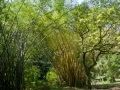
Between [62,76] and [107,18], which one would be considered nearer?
[107,18]

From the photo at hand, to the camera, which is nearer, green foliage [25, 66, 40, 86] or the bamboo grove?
the bamboo grove

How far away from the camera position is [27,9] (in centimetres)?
639

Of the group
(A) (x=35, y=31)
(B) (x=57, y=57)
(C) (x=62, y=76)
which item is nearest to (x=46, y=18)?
(A) (x=35, y=31)

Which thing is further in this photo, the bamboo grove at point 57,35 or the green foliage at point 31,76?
the green foliage at point 31,76

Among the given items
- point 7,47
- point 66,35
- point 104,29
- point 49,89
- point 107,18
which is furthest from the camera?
point 66,35

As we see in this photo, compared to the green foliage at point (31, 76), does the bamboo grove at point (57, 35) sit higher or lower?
higher

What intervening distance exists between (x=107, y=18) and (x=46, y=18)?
6.68ft

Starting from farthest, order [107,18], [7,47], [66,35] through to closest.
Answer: [66,35]
[107,18]
[7,47]

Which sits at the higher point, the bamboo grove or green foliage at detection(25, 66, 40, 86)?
the bamboo grove

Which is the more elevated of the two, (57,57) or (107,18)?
(107,18)

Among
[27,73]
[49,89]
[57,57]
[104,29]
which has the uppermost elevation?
[104,29]

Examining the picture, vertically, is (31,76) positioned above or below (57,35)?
below

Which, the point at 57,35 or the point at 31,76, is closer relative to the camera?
the point at 31,76

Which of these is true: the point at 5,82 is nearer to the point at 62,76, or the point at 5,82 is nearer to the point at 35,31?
the point at 35,31
